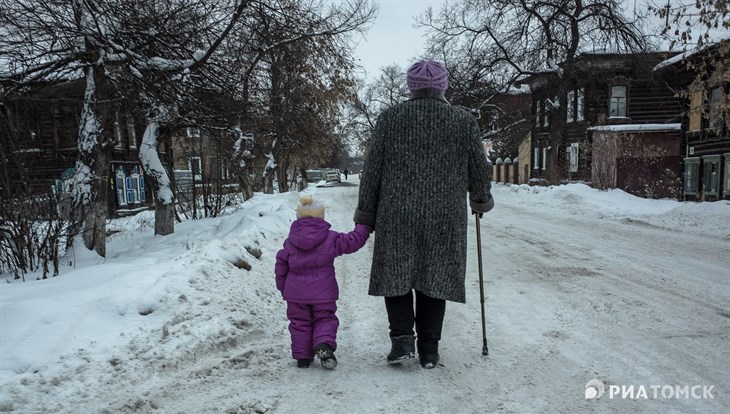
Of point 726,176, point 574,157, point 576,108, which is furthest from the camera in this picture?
point 574,157

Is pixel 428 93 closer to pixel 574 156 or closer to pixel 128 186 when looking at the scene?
pixel 128 186

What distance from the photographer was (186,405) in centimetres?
283

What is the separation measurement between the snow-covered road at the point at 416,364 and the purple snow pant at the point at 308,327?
15cm

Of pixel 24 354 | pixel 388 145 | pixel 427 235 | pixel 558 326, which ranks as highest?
pixel 388 145

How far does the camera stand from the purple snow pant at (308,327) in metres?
3.36

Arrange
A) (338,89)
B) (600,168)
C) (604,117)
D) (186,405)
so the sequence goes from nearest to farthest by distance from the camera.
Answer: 1. (186,405)
2. (338,89)
3. (600,168)
4. (604,117)

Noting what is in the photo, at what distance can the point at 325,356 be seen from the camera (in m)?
3.30

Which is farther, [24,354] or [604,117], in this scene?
[604,117]

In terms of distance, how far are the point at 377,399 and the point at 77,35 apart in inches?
215

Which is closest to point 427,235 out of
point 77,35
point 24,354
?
point 24,354

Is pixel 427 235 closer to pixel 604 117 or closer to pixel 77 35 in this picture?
pixel 77 35

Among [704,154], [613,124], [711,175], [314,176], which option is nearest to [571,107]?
[613,124]

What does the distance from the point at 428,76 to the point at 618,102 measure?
3249 centimetres

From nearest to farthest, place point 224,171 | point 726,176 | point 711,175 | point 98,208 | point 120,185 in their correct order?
point 98,208
point 224,171
point 726,176
point 711,175
point 120,185
